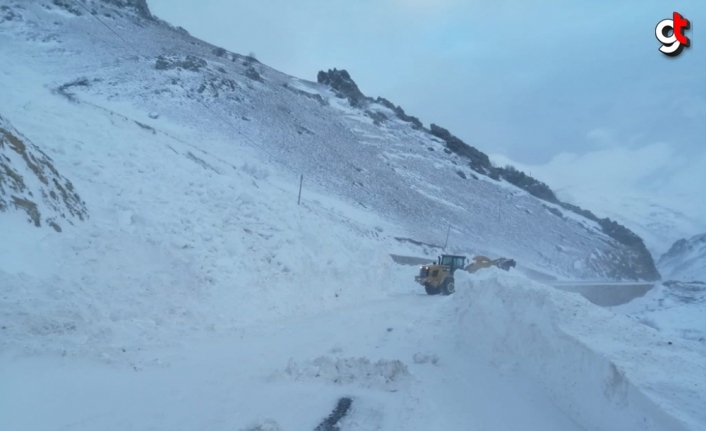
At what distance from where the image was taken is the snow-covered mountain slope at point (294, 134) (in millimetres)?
37094

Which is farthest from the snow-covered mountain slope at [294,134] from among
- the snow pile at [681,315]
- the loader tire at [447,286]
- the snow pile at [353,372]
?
the snow pile at [353,372]

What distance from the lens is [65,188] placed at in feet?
37.9

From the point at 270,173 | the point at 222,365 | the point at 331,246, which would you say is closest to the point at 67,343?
the point at 222,365

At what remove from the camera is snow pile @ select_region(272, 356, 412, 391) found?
8.21m

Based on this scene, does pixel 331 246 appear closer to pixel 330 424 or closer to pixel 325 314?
pixel 325 314

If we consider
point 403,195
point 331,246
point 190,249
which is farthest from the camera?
point 403,195

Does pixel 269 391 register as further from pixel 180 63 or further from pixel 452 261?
pixel 180 63

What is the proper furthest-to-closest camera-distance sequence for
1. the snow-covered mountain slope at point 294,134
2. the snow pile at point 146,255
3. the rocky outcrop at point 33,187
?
the snow-covered mountain slope at point 294,134 → the rocky outcrop at point 33,187 → the snow pile at point 146,255

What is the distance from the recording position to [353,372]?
855 cm

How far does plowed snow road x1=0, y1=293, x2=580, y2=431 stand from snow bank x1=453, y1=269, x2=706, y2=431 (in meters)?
0.34

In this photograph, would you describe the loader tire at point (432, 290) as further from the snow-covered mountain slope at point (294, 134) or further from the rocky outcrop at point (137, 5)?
the rocky outcrop at point (137, 5)

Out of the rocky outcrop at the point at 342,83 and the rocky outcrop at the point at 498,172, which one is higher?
the rocky outcrop at the point at 342,83

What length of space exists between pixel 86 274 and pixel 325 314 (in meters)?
6.29

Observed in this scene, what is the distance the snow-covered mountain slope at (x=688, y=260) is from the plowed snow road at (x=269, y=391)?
64.0ft
